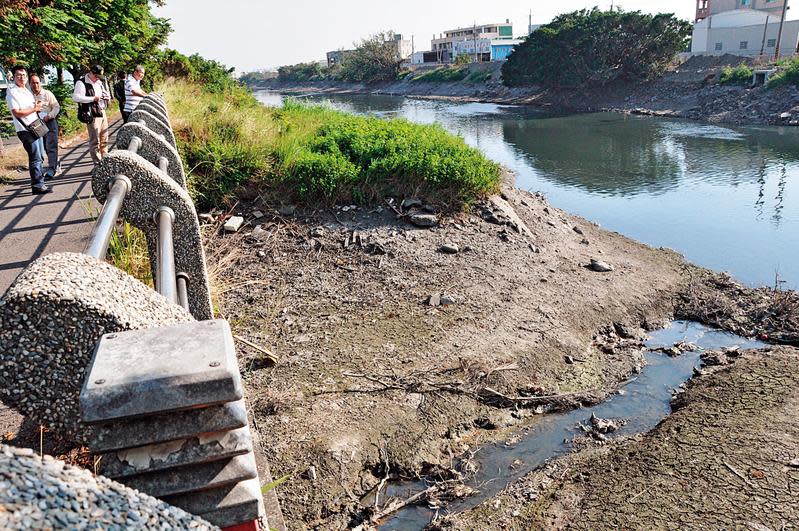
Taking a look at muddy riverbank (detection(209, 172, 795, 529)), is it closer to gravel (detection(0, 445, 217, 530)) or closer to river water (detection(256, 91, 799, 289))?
river water (detection(256, 91, 799, 289))

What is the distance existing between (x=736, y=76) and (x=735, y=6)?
26853 mm

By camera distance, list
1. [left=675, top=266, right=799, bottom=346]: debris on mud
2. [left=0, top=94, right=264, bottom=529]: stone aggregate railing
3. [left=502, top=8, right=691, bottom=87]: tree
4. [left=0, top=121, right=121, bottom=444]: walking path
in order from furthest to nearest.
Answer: [left=502, top=8, right=691, bottom=87]: tree, [left=675, top=266, right=799, bottom=346]: debris on mud, [left=0, top=121, right=121, bottom=444]: walking path, [left=0, top=94, right=264, bottom=529]: stone aggregate railing

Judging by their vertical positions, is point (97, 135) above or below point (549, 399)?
above

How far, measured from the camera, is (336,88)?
85.0 metres

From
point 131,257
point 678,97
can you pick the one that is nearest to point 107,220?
point 131,257

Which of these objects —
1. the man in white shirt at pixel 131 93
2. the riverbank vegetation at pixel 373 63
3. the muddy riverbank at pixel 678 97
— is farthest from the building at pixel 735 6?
the man in white shirt at pixel 131 93

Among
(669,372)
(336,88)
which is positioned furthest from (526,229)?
(336,88)

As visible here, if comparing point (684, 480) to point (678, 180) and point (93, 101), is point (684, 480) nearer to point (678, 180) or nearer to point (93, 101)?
point (93, 101)

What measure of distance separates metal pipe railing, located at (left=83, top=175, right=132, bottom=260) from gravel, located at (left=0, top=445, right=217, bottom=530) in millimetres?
1089

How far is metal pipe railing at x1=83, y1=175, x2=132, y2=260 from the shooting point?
7.21 ft

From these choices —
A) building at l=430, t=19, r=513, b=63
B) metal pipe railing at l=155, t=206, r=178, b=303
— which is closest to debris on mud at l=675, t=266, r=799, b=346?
metal pipe railing at l=155, t=206, r=178, b=303

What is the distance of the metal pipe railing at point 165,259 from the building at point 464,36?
91139mm

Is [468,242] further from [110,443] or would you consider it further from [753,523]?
[110,443]

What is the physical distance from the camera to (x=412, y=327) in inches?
272
